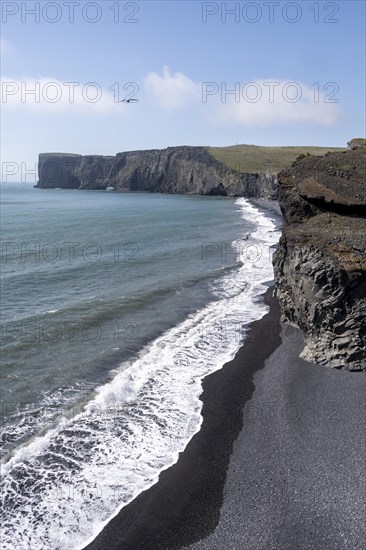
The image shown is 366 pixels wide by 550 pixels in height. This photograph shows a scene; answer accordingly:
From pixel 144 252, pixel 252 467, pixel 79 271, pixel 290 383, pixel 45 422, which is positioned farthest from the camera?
pixel 144 252

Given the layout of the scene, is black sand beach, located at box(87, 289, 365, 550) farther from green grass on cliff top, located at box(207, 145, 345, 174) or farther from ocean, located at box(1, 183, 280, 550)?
green grass on cliff top, located at box(207, 145, 345, 174)

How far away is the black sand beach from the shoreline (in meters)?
0.03

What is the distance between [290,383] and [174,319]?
39.9 ft

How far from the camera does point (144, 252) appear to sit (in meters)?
54.3

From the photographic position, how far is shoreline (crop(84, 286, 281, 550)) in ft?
41.9

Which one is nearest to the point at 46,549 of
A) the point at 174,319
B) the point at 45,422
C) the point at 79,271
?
the point at 45,422

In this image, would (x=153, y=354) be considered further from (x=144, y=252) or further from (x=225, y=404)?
(x=144, y=252)
